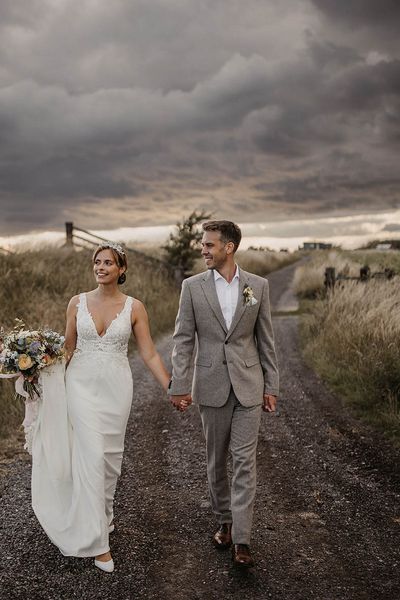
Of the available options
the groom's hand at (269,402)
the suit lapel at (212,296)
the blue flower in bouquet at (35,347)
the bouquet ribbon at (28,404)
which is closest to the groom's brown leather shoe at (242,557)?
the groom's hand at (269,402)

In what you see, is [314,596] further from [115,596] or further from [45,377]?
[45,377]

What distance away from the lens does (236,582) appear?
379 cm

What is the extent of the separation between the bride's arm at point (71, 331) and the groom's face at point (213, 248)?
1.11 metres

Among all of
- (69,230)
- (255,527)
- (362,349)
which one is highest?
(69,230)

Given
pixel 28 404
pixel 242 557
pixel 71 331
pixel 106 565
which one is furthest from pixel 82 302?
pixel 242 557

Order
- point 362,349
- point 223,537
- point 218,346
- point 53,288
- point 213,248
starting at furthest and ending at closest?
point 53,288 < point 362,349 < point 223,537 < point 218,346 < point 213,248

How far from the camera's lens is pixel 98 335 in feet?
14.4

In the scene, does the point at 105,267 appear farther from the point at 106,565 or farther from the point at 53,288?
the point at 53,288

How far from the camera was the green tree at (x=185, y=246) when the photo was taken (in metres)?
22.5

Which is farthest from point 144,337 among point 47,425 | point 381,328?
point 381,328

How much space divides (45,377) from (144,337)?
0.79 m

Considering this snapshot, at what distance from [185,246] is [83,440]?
735 inches

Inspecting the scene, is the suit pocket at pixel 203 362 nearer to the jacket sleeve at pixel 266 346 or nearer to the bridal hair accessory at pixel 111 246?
the jacket sleeve at pixel 266 346

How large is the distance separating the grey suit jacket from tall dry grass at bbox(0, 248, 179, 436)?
4213 millimetres
